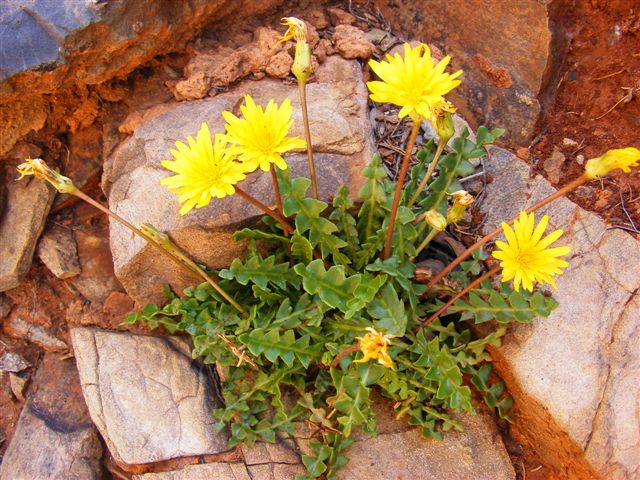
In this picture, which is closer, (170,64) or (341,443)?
(341,443)

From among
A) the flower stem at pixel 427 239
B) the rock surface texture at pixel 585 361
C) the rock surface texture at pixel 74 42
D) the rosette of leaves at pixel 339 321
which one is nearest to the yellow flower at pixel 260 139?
the rosette of leaves at pixel 339 321

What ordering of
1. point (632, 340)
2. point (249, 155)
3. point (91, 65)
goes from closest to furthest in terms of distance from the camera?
point (249, 155)
point (632, 340)
point (91, 65)

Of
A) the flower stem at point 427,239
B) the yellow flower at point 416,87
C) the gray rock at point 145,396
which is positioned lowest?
the gray rock at point 145,396

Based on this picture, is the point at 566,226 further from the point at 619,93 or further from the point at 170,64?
the point at 170,64

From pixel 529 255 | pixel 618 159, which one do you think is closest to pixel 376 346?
pixel 529 255

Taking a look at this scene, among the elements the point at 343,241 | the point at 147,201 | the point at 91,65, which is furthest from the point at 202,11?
the point at 343,241

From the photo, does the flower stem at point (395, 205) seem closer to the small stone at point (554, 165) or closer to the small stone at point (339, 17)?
the small stone at point (554, 165)
